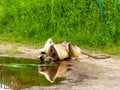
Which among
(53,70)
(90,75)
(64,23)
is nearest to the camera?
(90,75)

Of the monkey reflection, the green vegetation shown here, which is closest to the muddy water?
the monkey reflection

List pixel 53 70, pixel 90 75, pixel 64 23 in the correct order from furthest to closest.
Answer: pixel 64 23, pixel 53 70, pixel 90 75

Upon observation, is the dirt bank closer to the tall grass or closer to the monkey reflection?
the monkey reflection

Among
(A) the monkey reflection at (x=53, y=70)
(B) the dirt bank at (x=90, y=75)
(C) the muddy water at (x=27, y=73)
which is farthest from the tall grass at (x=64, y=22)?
(C) the muddy water at (x=27, y=73)

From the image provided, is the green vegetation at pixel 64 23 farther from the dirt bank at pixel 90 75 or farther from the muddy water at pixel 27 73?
the muddy water at pixel 27 73

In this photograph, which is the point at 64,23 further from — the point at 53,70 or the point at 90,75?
the point at 90,75

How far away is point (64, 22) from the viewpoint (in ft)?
43.2

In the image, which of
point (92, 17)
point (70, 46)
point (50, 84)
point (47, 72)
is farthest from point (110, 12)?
point (50, 84)

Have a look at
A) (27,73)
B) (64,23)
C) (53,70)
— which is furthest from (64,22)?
(27,73)

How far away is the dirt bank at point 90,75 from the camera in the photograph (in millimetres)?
8062

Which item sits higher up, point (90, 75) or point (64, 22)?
point (64, 22)

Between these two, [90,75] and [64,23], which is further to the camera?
[64,23]

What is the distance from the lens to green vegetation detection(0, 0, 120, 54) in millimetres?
12570

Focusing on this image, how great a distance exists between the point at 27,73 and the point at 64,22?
13.9 ft
